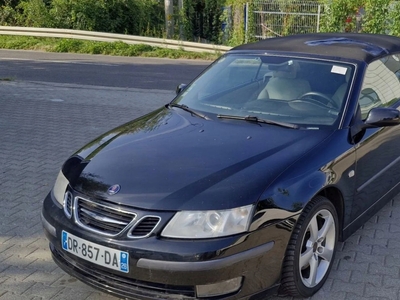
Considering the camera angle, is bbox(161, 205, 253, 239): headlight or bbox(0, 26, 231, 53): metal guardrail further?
bbox(0, 26, 231, 53): metal guardrail

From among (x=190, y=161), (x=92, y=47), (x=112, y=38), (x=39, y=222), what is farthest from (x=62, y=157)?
(x=112, y=38)

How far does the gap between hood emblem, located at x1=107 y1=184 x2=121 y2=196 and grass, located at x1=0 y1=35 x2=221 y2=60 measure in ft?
50.1

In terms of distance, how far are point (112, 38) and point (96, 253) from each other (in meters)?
18.3

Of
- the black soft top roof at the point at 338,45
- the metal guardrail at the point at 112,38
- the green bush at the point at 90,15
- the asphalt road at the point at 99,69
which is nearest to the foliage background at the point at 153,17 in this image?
the green bush at the point at 90,15

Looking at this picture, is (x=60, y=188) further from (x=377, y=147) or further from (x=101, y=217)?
(x=377, y=147)

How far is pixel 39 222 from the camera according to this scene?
178 inches

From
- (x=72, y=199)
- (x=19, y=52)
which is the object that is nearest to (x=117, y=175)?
(x=72, y=199)

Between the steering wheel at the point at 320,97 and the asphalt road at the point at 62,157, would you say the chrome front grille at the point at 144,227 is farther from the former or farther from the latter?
the steering wheel at the point at 320,97

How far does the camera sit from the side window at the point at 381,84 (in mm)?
4043

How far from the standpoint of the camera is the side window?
404cm

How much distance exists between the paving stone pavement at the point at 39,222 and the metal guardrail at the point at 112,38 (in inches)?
385

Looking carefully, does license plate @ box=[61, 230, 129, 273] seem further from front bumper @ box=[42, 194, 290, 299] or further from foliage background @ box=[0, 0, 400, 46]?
foliage background @ box=[0, 0, 400, 46]

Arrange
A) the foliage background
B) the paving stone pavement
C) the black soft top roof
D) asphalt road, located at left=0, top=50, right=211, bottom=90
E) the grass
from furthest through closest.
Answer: the foliage background → the grass → asphalt road, located at left=0, top=50, right=211, bottom=90 → the black soft top roof → the paving stone pavement

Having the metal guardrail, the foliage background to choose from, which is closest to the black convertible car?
the metal guardrail
